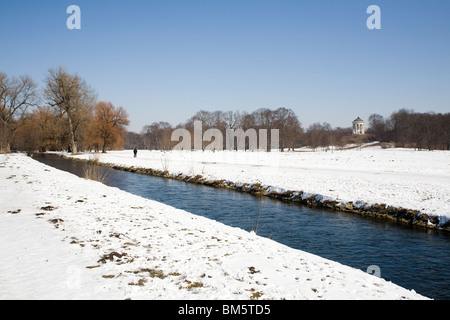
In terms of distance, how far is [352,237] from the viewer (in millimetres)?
9586

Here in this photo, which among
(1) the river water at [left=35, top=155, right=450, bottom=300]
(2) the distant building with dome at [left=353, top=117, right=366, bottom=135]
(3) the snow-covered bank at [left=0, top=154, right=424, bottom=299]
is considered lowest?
(1) the river water at [left=35, top=155, right=450, bottom=300]

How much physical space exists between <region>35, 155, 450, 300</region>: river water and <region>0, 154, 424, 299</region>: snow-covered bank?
186 centimetres

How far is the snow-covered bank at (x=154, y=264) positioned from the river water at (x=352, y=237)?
6.09 feet

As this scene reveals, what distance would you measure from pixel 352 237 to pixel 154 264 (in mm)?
7047

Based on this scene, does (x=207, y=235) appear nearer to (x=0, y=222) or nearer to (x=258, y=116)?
(x=0, y=222)

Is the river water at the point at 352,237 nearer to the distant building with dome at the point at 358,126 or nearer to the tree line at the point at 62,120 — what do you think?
the tree line at the point at 62,120

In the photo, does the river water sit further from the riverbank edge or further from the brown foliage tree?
the brown foliage tree

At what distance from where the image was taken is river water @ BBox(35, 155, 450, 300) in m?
6.83

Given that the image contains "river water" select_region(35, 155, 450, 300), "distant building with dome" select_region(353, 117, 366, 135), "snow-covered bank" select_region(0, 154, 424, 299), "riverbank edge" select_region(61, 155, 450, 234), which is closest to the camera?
"snow-covered bank" select_region(0, 154, 424, 299)

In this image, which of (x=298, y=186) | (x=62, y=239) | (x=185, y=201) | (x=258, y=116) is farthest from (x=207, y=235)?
(x=258, y=116)

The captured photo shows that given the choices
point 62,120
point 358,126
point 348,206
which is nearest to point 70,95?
point 62,120

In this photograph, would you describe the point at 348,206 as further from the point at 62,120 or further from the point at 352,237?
the point at 62,120

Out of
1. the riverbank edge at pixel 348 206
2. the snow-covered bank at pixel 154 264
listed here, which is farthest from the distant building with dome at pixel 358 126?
the snow-covered bank at pixel 154 264

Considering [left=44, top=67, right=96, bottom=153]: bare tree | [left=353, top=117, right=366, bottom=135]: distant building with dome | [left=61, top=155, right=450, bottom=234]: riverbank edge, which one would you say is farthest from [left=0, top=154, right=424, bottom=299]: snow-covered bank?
[left=353, top=117, right=366, bottom=135]: distant building with dome
